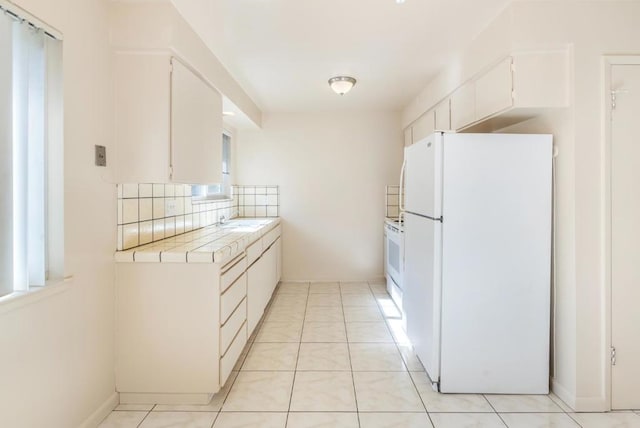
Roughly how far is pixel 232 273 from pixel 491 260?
1.63 meters

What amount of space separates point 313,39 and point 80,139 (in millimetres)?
1628

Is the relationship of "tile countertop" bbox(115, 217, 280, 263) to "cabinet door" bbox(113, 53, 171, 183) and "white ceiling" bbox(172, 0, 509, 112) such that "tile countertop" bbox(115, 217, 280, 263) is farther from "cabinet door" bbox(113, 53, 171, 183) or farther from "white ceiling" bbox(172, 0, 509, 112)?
"white ceiling" bbox(172, 0, 509, 112)

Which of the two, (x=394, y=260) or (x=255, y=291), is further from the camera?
(x=394, y=260)

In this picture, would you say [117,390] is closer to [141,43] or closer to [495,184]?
[141,43]

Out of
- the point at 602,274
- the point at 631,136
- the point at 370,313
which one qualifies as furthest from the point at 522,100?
the point at 370,313

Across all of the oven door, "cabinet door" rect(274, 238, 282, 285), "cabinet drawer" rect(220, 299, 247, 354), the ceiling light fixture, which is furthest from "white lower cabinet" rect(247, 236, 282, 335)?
the ceiling light fixture

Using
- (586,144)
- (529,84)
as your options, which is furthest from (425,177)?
(586,144)

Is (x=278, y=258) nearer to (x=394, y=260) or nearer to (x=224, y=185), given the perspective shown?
(x=224, y=185)

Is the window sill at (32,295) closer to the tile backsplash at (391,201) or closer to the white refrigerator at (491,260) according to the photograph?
the white refrigerator at (491,260)

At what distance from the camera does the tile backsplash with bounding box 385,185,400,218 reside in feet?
15.5

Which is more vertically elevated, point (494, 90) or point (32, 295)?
point (494, 90)

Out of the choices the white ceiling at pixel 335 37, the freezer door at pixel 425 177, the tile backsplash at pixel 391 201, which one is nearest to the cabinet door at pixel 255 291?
the freezer door at pixel 425 177

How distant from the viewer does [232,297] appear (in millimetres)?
2279

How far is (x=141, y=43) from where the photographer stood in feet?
6.51
